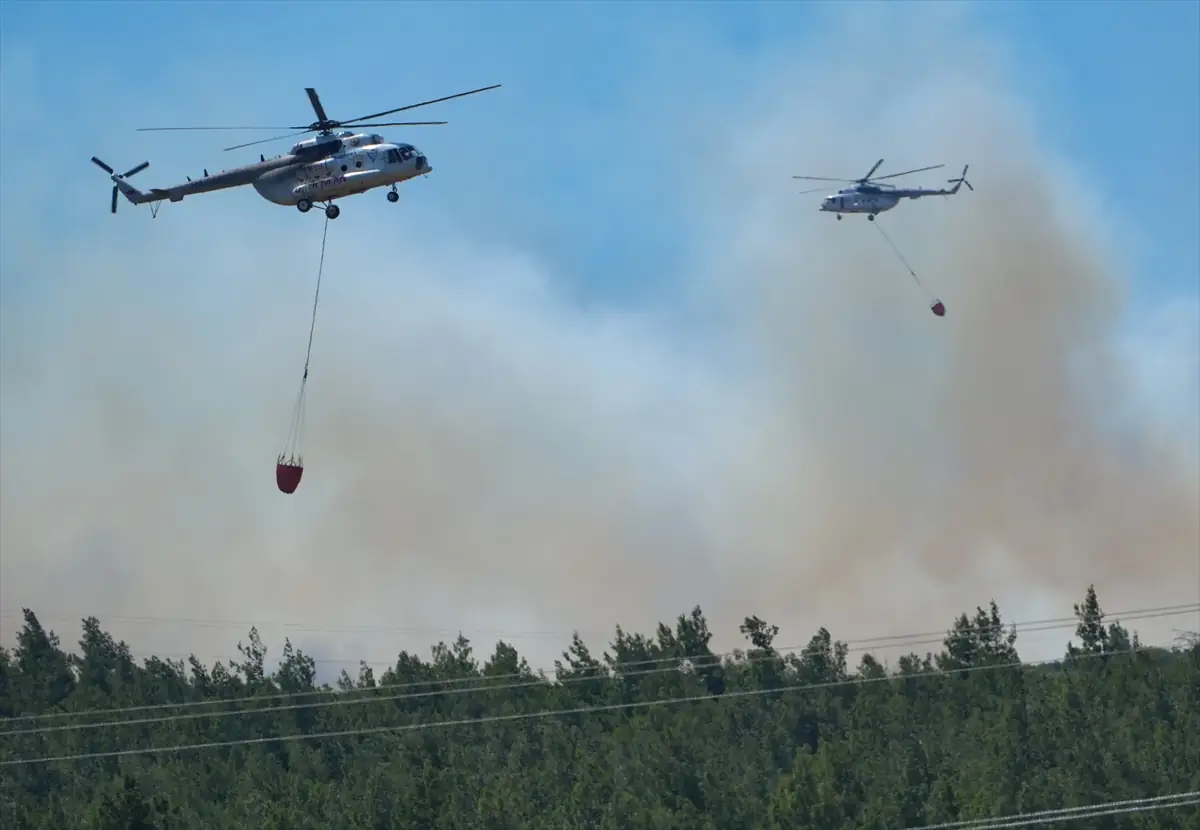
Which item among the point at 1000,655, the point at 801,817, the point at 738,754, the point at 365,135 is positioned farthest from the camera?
the point at 1000,655

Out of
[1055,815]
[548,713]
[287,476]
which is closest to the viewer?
[287,476]

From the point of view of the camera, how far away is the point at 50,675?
140m

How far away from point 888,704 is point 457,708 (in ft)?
83.3

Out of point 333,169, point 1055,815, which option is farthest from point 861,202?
point 333,169

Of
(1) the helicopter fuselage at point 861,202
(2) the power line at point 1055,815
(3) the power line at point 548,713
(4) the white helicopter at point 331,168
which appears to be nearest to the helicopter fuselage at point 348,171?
(4) the white helicopter at point 331,168

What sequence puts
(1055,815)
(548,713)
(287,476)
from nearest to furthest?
(287,476) → (1055,815) → (548,713)

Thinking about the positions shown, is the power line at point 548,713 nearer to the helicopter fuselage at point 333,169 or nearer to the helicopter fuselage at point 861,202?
the helicopter fuselage at point 861,202

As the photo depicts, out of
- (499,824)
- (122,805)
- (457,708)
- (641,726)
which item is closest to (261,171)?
(122,805)

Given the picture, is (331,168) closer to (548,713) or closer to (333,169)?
(333,169)

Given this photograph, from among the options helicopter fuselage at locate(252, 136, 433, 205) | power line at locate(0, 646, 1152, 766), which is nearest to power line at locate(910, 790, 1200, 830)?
power line at locate(0, 646, 1152, 766)

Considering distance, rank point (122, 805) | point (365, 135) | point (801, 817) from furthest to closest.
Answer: point (801, 817), point (122, 805), point (365, 135)

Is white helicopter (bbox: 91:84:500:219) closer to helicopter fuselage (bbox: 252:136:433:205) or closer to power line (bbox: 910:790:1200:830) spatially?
helicopter fuselage (bbox: 252:136:433:205)

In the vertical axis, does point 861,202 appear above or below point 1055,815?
above

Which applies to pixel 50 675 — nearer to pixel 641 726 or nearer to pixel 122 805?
pixel 641 726
